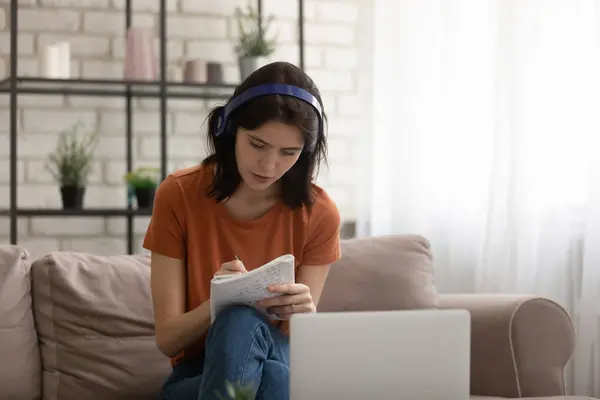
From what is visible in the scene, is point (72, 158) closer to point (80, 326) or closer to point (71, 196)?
point (71, 196)

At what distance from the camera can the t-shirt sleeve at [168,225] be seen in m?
2.01

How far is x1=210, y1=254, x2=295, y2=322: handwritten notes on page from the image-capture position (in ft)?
5.55

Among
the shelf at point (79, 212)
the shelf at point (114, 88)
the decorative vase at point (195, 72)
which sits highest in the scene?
the decorative vase at point (195, 72)

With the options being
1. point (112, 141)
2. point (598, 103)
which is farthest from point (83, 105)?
point (598, 103)

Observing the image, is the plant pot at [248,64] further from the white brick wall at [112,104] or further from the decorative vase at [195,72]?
the white brick wall at [112,104]

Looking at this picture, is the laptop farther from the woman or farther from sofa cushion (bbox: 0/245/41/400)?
sofa cushion (bbox: 0/245/41/400)

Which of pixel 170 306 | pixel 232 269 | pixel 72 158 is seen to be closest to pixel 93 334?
pixel 170 306

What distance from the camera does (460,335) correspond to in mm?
1364

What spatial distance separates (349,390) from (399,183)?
2.12 metres

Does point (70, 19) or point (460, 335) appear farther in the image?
point (70, 19)

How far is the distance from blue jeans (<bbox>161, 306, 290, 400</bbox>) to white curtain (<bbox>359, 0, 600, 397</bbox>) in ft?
3.82

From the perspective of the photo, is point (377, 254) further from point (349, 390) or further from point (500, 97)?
point (349, 390)

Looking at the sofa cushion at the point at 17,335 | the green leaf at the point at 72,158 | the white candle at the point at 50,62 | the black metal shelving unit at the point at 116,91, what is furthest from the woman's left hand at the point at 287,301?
the white candle at the point at 50,62

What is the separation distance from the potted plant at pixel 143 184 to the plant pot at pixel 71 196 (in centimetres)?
17
